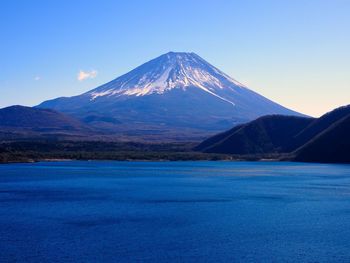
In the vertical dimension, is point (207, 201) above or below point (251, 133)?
below

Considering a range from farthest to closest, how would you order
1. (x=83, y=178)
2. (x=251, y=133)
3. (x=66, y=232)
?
(x=251, y=133)
(x=83, y=178)
(x=66, y=232)

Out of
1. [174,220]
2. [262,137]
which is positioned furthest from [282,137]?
[174,220]

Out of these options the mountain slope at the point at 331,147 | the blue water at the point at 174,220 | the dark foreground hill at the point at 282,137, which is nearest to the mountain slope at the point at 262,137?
the dark foreground hill at the point at 282,137

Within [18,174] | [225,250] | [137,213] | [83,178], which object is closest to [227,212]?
[137,213]

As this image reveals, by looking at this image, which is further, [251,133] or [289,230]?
[251,133]

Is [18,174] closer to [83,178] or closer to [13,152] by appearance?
[83,178]

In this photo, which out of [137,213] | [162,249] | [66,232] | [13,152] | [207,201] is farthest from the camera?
[13,152]
